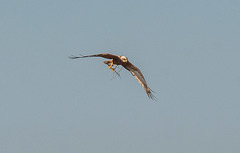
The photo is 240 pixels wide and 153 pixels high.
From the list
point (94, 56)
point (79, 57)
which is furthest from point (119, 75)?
point (79, 57)

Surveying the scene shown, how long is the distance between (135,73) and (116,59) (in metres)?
6.95

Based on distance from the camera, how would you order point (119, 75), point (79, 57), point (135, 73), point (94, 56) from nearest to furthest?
point (79, 57) → point (94, 56) → point (119, 75) → point (135, 73)

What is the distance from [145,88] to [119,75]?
8614 millimetres

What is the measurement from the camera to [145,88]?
70188 mm

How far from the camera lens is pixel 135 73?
226 ft

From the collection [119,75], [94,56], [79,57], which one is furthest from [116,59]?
[79,57]

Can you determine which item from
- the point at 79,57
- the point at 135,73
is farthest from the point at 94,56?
the point at 135,73

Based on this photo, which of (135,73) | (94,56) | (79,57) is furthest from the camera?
(135,73)

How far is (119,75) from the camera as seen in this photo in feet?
205

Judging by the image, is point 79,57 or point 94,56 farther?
point 94,56

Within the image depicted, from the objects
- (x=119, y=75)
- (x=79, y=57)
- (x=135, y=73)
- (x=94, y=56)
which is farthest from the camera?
(x=135, y=73)

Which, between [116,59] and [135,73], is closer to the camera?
[116,59]

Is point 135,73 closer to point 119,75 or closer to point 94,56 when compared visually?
point 119,75

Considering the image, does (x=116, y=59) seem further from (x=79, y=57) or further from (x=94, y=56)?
(x=79, y=57)
